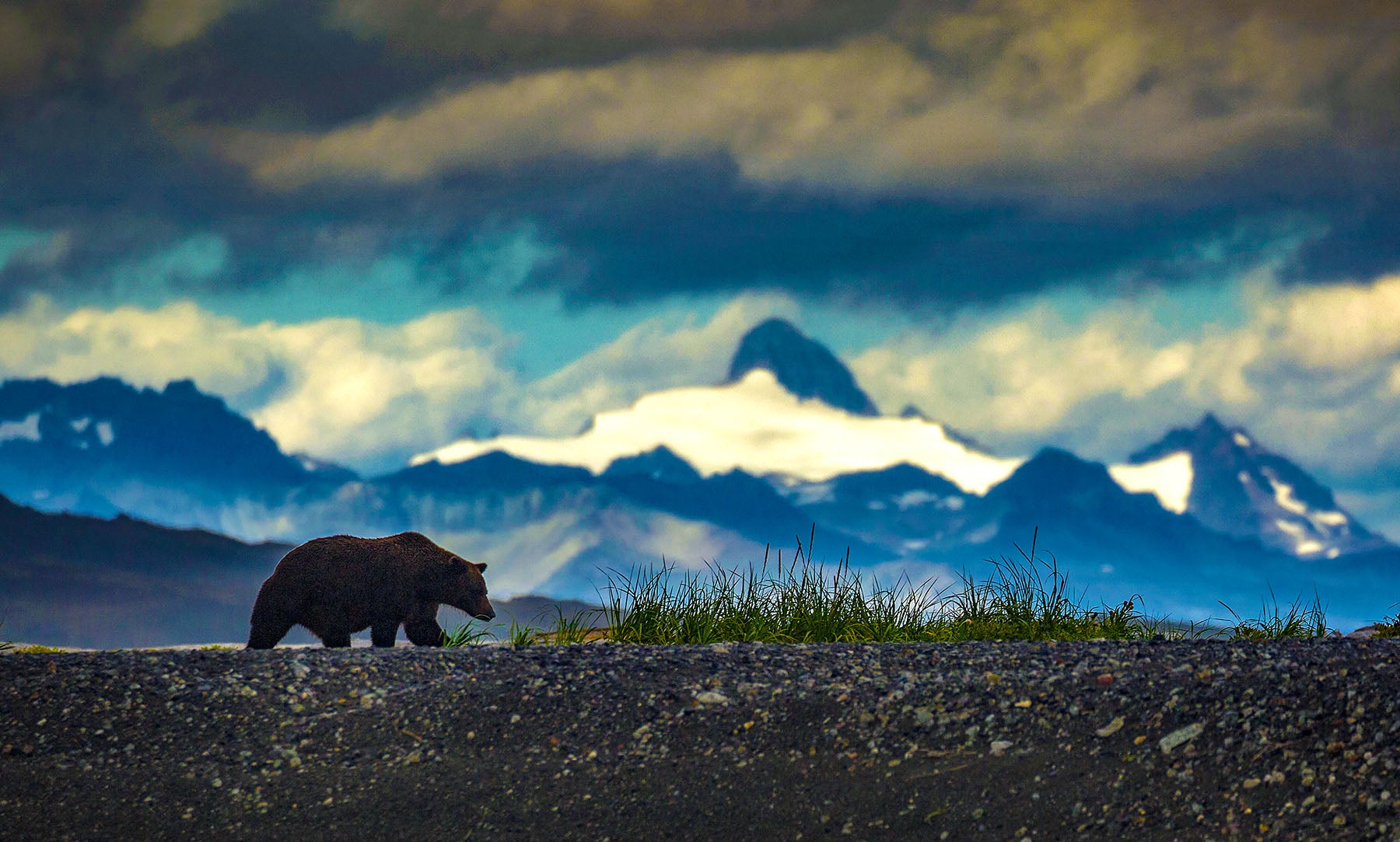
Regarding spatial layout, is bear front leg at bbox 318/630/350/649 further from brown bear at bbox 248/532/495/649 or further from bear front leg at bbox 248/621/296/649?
bear front leg at bbox 248/621/296/649

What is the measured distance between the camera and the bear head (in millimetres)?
8273

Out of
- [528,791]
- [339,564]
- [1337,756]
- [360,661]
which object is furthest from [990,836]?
[339,564]

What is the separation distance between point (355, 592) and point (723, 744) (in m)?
3.22

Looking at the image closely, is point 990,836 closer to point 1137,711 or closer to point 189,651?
point 1137,711

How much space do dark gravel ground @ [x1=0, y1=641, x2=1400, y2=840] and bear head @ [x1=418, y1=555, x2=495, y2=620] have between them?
123 cm

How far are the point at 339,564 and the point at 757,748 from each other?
3498 millimetres

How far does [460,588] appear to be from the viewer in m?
8.34

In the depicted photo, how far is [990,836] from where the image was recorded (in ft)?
16.8

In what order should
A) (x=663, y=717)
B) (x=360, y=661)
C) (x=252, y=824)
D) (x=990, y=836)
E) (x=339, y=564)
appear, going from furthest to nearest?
1. (x=339, y=564)
2. (x=360, y=661)
3. (x=663, y=717)
4. (x=252, y=824)
5. (x=990, y=836)

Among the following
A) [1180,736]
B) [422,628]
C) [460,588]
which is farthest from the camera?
[460,588]

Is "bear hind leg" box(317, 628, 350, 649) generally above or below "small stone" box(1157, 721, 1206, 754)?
above

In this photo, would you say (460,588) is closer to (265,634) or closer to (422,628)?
(422,628)

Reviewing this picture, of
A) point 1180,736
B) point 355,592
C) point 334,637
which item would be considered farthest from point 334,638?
point 1180,736

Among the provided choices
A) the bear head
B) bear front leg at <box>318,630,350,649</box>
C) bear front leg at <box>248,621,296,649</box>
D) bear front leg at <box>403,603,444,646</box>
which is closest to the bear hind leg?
bear front leg at <box>318,630,350,649</box>
